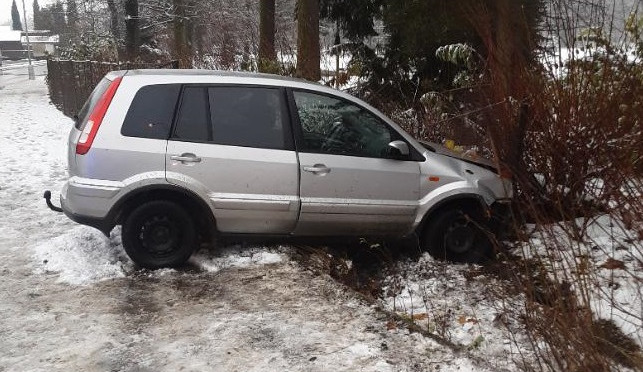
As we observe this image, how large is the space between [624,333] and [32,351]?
370 centimetres

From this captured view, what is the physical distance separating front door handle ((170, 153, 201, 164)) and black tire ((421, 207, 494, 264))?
87.9 inches

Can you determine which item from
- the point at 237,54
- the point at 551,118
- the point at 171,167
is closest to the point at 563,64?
the point at 551,118

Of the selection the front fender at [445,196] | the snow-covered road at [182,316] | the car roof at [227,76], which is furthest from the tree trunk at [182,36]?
the front fender at [445,196]

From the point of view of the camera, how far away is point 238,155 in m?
4.83

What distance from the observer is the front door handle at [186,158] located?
4.74 meters

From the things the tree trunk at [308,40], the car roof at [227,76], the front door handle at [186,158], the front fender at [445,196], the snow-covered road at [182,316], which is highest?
the tree trunk at [308,40]

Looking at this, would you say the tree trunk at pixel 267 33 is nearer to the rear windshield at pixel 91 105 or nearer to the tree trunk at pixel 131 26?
the rear windshield at pixel 91 105

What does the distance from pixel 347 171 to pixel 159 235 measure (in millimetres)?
1727

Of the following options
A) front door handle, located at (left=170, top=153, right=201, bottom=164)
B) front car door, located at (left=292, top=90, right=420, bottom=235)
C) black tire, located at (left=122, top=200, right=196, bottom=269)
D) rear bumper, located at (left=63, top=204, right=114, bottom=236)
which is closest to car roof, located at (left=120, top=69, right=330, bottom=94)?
front car door, located at (left=292, top=90, right=420, bottom=235)

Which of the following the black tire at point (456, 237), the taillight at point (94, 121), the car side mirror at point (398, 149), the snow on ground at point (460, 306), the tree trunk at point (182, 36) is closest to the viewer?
the snow on ground at point (460, 306)

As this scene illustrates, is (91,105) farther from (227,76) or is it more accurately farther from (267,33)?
(267,33)

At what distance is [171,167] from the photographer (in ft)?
15.6

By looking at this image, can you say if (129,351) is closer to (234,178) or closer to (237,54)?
(234,178)

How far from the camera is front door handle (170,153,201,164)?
4.74 metres
